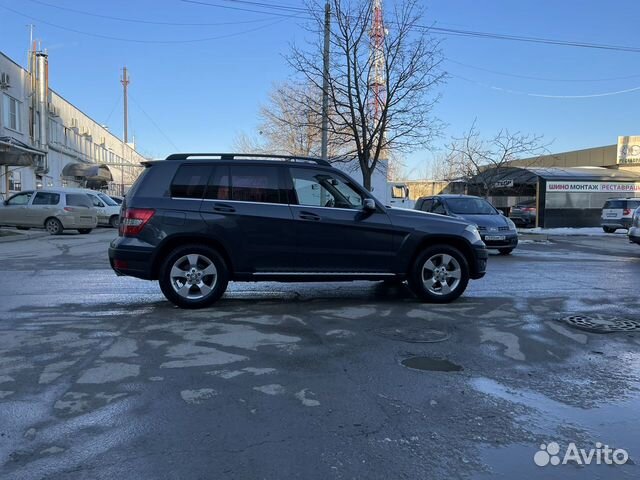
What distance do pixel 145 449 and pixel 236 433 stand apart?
0.56 m

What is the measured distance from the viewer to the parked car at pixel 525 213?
103ft

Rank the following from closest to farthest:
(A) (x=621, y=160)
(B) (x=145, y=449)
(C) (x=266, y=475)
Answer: (C) (x=266, y=475) → (B) (x=145, y=449) → (A) (x=621, y=160)

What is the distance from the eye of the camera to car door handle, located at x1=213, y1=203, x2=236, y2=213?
22.6ft

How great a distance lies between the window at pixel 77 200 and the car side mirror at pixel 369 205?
1721 cm

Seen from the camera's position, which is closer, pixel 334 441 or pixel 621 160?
pixel 334 441

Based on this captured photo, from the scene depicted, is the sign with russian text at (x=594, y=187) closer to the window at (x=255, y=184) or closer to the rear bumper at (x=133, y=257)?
the window at (x=255, y=184)

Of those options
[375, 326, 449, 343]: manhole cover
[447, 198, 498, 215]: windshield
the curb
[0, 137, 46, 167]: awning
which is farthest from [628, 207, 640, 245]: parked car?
[0, 137, 46, 167]: awning

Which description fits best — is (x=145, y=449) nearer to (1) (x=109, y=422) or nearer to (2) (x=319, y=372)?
(1) (x=109, y=422)

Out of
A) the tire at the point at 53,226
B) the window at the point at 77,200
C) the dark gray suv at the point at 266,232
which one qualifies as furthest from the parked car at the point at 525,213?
the dark gray suv at the point at 266,232

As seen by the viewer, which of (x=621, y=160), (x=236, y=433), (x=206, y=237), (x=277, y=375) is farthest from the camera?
(x=621, y=160)

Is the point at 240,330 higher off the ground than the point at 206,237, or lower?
lower

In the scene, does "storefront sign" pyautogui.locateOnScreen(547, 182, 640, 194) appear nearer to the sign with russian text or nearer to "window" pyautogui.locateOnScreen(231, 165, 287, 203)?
the sign with russian text

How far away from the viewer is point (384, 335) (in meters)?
5.78

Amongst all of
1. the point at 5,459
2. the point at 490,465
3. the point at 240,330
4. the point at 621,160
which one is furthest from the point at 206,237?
the point at 621,160
